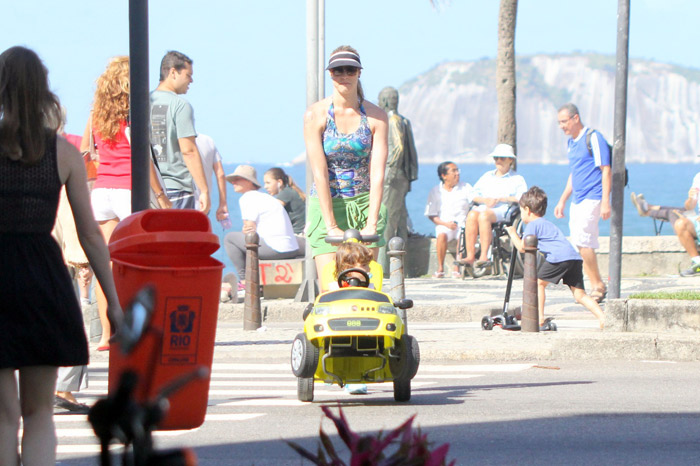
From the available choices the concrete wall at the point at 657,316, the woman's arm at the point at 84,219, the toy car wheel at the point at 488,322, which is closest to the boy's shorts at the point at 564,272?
the toy car wheel at the point at 488,322

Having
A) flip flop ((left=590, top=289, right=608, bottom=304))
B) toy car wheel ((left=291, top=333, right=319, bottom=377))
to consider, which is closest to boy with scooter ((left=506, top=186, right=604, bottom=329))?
flip flop ((left=590, top=289, right=608, bottom=304))

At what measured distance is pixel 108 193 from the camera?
948cm

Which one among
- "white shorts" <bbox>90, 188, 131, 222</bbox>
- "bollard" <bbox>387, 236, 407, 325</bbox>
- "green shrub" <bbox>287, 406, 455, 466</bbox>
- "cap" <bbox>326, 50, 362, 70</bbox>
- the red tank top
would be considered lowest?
"bollard" <bbox>387, 236, 407, 325</bbox>

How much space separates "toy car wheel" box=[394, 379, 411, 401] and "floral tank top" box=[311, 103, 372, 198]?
136 cm

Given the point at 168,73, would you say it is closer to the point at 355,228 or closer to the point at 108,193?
the point at 108,193

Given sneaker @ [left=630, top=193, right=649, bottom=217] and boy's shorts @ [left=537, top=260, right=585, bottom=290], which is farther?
sneaker @ [left=630, top=193, right=649, bottom=217]

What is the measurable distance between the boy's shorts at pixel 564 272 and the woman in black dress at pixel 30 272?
822 centimetres

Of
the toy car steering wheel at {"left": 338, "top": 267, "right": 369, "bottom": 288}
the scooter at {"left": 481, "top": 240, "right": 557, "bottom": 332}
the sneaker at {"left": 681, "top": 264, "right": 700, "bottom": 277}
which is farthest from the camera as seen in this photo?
the sneaker at {"left": 681, "top": 264, "right": 700, "bottom": 277}

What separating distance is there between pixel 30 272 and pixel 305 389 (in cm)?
374

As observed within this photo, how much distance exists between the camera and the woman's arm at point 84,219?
4.50m

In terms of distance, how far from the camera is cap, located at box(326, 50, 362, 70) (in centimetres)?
805

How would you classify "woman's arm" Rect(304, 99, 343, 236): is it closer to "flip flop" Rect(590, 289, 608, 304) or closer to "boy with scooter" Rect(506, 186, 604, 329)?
"boy with scooter" Rect(506, 186, 604, 329)

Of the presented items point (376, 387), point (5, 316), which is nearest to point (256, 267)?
point (376, 387)

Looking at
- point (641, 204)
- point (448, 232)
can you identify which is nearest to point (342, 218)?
point (448, 232)
